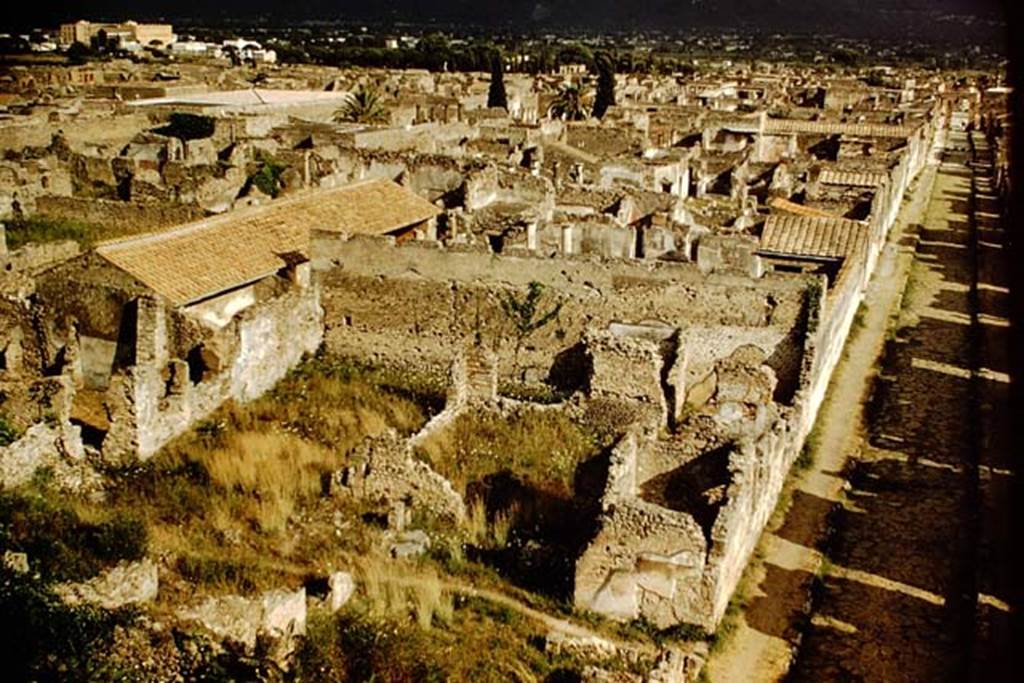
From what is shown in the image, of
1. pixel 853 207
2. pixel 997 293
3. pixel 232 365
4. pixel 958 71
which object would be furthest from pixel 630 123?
pixel 958 71

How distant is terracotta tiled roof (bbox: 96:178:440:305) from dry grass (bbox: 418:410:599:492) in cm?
524

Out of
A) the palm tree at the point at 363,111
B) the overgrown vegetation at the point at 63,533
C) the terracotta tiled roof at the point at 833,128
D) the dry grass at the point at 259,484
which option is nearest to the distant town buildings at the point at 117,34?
the palm tree at the point at 363,111

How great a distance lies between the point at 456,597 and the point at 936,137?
58.4 meters

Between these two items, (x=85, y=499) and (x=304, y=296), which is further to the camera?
(x=304, y=296)

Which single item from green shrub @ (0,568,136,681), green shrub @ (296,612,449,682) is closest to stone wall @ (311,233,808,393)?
green shrub @ (296,612,449,682)

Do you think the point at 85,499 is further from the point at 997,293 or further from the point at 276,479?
the point at 997,293

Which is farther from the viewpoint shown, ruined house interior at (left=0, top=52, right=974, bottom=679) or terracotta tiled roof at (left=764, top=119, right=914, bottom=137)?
terracotta tiled roof at (left=764, top=119, right=914, bottom=137)

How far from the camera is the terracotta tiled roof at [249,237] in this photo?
1716 cm

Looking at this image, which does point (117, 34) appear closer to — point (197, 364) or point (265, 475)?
point (197, 364)

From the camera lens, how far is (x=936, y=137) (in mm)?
61688

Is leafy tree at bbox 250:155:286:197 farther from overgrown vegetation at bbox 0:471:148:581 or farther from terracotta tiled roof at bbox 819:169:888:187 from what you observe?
terracotta tiled roof at bbox 819:169:888:187

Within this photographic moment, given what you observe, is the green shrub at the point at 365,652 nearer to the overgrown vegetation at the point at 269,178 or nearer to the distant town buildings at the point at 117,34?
the overgrown vegetation at the point at 269,178

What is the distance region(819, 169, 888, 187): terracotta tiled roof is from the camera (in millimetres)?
35062

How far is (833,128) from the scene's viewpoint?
50.8 m
